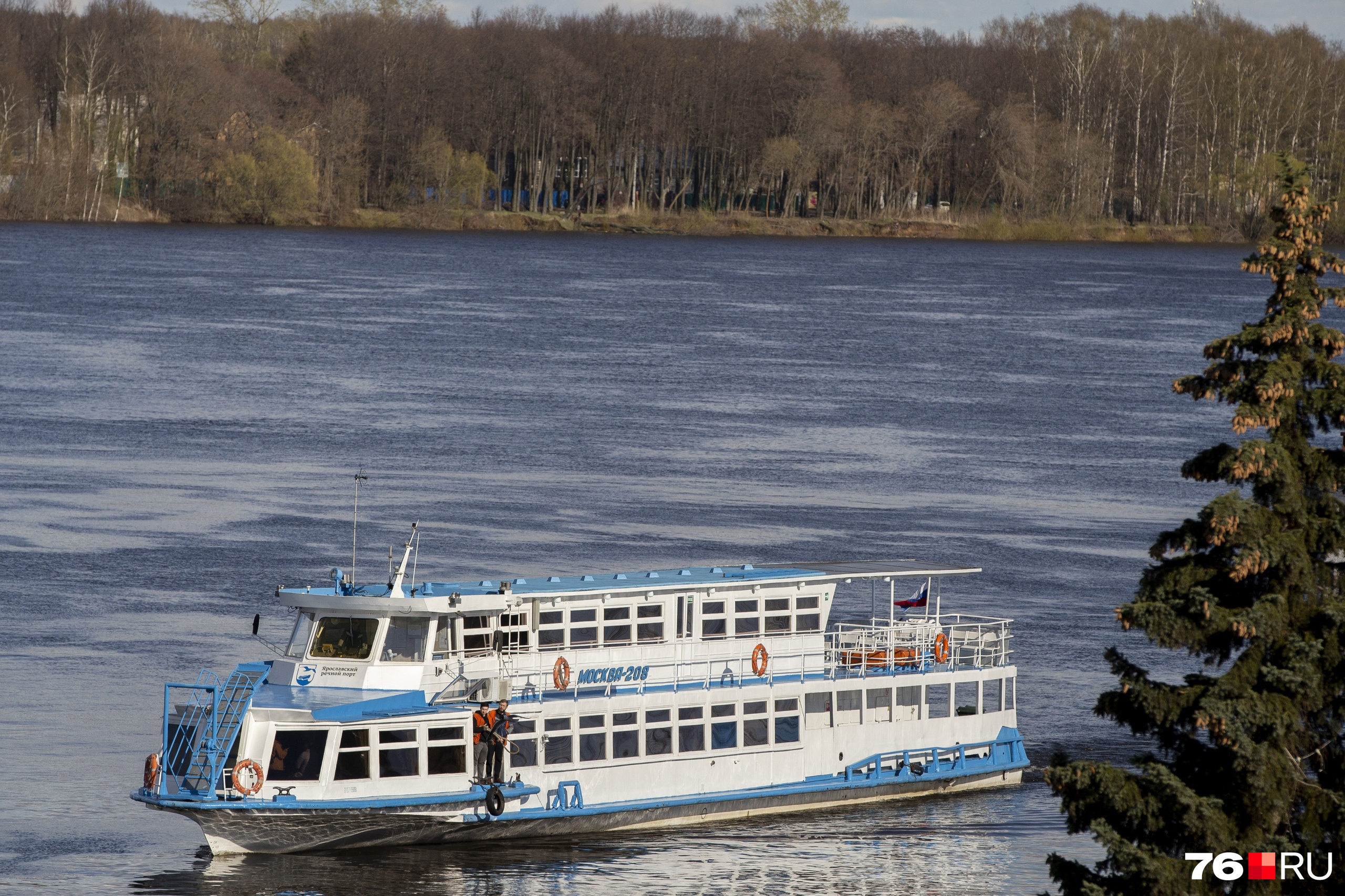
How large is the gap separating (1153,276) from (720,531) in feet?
465

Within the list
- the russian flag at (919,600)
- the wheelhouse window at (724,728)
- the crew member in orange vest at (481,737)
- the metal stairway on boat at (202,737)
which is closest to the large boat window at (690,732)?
the wheelhouse window at (724,728)

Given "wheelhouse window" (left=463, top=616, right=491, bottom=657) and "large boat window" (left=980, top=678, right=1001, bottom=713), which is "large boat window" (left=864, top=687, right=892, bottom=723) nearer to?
"large boat window" (left=980, top=678, right=1001, bottom=713)

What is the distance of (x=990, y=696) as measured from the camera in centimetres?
4688

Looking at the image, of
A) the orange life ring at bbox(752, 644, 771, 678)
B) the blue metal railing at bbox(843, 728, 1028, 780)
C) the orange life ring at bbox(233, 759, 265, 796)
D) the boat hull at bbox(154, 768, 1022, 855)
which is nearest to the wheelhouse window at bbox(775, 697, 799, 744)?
the orange life ring at bbox(752, 644, 771, 678)

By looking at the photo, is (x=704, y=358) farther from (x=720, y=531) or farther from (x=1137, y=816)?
(x=1137, y=816)

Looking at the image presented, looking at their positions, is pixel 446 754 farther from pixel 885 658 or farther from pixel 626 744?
pixel 885 658

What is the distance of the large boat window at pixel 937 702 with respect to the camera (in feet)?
150

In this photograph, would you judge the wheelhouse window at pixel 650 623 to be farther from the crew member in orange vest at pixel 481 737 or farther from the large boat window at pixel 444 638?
the crew member in orange vest at pixel 481 737

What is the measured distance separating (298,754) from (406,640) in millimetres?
3589

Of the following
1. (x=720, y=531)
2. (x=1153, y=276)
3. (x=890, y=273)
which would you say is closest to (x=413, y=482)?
(x=720, y=531)

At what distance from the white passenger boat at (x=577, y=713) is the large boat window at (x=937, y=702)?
4.00ft

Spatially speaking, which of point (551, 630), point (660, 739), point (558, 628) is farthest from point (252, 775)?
point (660, 739)

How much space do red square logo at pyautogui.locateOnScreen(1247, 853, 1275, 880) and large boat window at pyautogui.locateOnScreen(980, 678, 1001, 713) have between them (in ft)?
68.7

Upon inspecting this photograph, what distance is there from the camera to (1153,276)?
193500 millimetres
